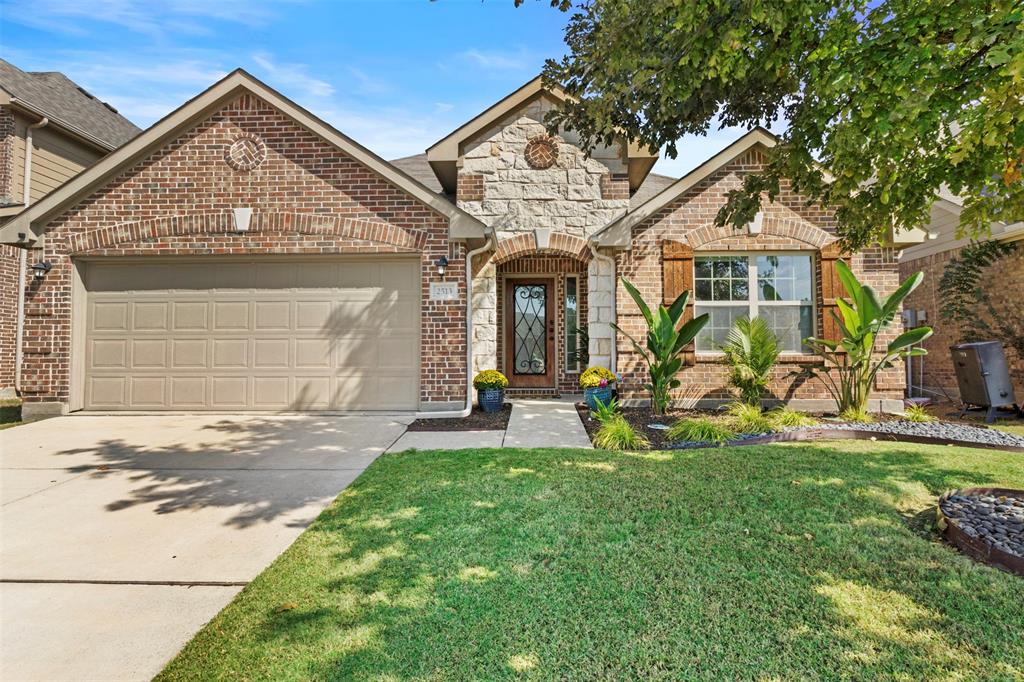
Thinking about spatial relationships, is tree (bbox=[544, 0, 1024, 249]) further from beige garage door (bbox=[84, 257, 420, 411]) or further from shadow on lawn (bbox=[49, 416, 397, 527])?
beige garage door (bbox=[84, 257, 420, 411])

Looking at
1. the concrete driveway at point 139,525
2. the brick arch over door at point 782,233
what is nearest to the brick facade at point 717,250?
the brick arch over door at point 782,233

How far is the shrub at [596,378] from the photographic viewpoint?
820cm

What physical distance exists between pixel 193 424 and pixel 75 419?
7.10ft

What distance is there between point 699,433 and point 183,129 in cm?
940

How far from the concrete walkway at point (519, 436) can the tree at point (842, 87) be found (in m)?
3.25

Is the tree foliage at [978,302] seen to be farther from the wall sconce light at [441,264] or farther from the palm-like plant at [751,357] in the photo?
the wall sconce light at [441,264]

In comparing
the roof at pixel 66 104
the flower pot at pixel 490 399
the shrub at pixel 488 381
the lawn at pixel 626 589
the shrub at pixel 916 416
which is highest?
the roof at pixel 66 104

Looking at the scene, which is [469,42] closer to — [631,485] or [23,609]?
[631,485]

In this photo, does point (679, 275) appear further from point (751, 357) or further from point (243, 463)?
point (243, 463)

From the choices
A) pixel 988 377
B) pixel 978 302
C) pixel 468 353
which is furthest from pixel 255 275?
pixel 978 302

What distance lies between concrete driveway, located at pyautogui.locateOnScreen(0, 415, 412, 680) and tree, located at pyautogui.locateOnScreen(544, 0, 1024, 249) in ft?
14.7

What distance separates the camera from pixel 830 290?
845cm

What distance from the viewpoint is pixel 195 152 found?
8.20 meters

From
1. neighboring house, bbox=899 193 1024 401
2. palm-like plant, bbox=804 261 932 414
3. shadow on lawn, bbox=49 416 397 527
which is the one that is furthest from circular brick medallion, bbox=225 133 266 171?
neighboring house, bbox=899 193 1024 401
